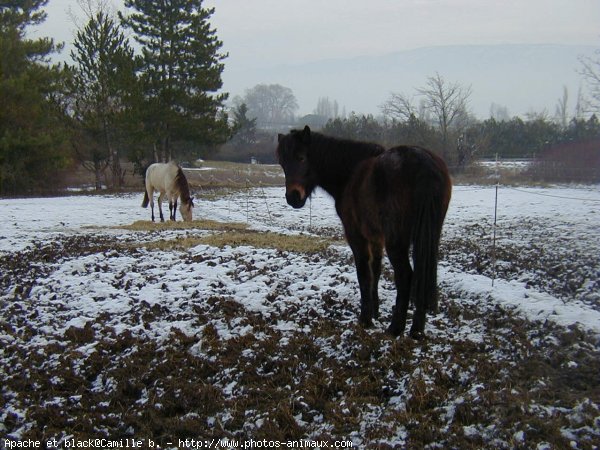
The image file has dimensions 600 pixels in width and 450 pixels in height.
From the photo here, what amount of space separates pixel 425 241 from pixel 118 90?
28289 millimetres

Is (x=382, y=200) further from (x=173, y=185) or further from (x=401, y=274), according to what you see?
(x=173, y=185)

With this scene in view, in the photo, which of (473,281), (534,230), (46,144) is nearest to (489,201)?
(534,230)

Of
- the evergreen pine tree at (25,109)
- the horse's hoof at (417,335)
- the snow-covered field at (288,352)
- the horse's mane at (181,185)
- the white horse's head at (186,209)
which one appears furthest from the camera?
the evergreen pine tree at (25,109)

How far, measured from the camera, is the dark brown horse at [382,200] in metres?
3.57

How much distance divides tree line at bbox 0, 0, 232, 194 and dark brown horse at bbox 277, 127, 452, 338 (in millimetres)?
23061

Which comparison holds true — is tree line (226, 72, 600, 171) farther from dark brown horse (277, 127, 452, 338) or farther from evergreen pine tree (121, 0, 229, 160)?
dark brown horse (277, 127, 452, 338)

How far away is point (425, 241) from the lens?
11.7ft

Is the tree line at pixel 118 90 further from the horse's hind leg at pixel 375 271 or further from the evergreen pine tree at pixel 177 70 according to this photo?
the horse's hind leg at pixel 375 271

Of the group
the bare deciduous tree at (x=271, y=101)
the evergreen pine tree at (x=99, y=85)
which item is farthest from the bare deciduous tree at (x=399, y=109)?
the bare deciduous tree at (x=271, y=101)

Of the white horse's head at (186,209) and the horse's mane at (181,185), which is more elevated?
the horse's mane at (181,185)

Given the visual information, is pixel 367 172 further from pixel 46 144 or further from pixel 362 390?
pixel 46 144

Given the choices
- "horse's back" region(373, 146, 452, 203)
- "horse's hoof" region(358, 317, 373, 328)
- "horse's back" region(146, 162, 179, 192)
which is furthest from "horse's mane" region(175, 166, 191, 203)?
"horse's back" region(373, 146, 452, 203)

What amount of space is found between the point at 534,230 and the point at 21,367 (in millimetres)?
9913

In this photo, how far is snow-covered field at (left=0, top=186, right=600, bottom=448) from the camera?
2.85m
